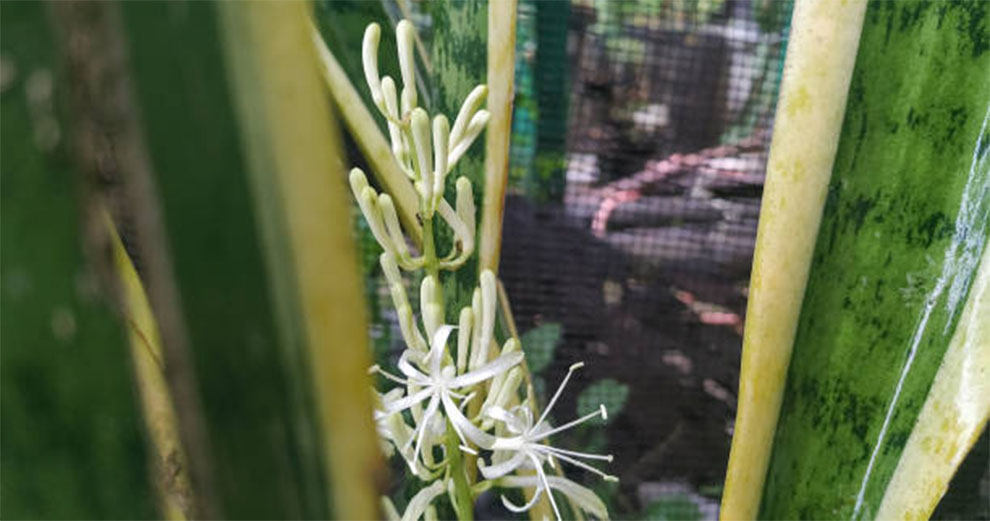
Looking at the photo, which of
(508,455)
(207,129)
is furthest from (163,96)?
(508,455)

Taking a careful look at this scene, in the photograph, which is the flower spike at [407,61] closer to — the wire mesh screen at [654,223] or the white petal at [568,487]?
the white petal at [568,487]

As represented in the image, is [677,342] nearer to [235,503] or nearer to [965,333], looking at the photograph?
[965,333]

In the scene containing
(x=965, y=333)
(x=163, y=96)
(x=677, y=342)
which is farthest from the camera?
(x=677, y=342)

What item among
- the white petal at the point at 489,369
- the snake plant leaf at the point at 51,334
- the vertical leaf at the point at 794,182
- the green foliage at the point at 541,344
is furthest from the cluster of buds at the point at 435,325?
the green foliage at the point at 541,344

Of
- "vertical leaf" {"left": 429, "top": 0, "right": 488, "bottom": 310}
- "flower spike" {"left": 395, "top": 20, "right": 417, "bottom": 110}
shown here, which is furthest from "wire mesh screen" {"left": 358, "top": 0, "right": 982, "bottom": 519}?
"flower spike" {"left": 395, "top": 20, "right": 417, "bottom": 110}

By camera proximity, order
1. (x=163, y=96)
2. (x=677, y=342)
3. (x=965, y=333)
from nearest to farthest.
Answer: (x=163, y=96) < (x=965, y=333) < (x=677, y=342)

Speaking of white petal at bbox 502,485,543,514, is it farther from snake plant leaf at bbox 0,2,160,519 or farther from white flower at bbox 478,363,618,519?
snake plant leaf at bbox 0,2,160,519
